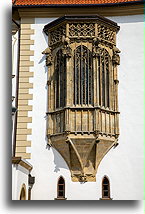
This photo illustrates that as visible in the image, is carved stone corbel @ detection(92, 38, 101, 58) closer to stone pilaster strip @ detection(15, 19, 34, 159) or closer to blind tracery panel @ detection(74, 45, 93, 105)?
blind tracery panel @ detection(74, 45, 93, 105)

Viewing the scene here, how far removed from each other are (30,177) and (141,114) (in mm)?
2670

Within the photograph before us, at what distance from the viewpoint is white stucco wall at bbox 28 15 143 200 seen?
7238 mm

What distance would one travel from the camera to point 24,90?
26.0 feet

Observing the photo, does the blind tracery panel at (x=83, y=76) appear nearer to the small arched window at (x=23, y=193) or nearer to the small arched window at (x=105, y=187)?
the small arched window at (x=105, y=187)

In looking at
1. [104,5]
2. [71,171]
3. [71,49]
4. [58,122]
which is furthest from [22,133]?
[104,5]

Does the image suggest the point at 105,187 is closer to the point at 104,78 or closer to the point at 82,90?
the point at 82,90

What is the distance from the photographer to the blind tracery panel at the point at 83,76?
7.59 m

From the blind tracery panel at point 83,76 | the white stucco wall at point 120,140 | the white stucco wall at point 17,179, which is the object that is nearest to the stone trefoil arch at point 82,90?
the blind tracery panel at point 83,76

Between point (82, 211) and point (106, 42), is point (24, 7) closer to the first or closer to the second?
point (106, 42)

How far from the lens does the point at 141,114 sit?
299 inches

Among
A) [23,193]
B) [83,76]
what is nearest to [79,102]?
[83,76]

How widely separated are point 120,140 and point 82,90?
1.33 metres

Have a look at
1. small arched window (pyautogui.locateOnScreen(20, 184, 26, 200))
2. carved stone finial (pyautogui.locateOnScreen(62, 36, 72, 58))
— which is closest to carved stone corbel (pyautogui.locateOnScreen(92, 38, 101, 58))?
carved stone finial (pyautogui.locateOnScreen(62, 36, 72, 58))

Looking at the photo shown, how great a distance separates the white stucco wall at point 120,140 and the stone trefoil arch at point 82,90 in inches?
5.8
